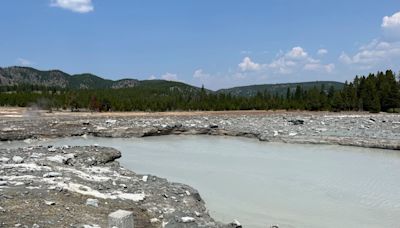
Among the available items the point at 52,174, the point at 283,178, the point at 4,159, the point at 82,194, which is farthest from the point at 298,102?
the point at 82,194

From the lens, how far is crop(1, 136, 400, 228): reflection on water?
38.7 feet

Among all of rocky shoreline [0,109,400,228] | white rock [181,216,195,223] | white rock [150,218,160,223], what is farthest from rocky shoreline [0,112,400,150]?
white rock [150,218,160,223]

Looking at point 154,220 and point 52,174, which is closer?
point 154,220

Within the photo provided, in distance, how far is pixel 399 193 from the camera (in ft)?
47.6

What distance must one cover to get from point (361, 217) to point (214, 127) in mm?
23029

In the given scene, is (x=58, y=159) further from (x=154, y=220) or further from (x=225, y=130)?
(x=225, y=130)

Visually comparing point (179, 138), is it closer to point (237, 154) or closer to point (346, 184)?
point (237, 154)

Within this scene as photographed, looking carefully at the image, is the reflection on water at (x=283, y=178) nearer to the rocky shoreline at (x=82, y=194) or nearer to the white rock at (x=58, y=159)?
the rocky shoreline at (x=82, y=194)

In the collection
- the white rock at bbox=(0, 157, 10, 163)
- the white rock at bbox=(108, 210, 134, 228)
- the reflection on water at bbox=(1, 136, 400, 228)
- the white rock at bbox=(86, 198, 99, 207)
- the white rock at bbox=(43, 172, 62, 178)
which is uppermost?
the white rock at bbox=(108, 210, 134, 228)

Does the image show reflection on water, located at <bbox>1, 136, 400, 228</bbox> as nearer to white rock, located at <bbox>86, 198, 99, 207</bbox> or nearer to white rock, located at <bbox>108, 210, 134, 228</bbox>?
white rock, located at <bbox>86, 198, 99, 207</bbox>

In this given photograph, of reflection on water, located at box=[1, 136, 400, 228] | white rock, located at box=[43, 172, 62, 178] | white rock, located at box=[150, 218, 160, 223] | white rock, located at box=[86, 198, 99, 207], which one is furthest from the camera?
white rock, located at box=[43, 172, 62, 178]

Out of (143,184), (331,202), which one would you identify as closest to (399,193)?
(331,202)

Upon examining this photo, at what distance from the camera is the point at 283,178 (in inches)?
665

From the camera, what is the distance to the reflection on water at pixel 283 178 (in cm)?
1180
